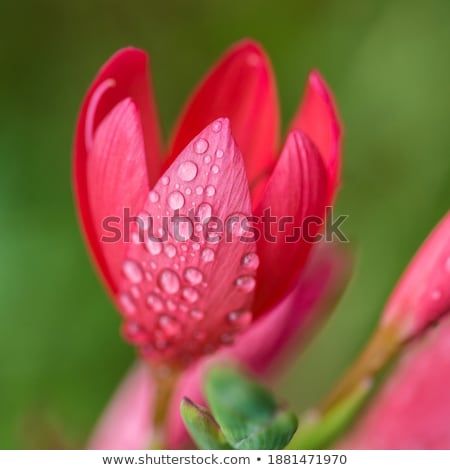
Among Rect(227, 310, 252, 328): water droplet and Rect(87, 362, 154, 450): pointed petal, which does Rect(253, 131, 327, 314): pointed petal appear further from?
Rect(87, 362, 154, 450): pointed petal

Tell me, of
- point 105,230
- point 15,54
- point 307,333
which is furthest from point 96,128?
point 15,54

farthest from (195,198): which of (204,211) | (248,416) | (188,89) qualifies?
(188,89)

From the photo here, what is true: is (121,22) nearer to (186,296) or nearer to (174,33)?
(174,33)

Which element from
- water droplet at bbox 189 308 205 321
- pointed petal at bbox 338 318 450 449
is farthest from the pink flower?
water droplet at bbox 189 308 205 321

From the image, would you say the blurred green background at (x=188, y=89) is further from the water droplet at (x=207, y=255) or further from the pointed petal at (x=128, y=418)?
the water droplet at (x=207, y=255)

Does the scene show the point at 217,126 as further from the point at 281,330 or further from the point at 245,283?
the point at 281,330

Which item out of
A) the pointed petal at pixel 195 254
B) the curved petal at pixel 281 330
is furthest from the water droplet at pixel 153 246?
the curved petal at pixel 281 330
